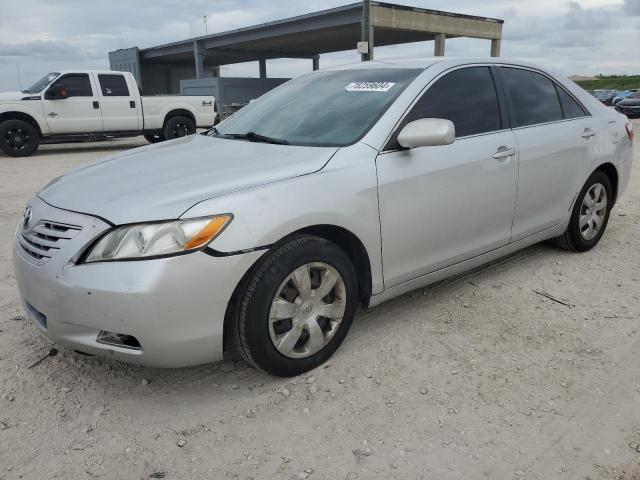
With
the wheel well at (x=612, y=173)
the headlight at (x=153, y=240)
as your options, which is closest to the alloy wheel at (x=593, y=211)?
the wheel well at (x=612, y=173)

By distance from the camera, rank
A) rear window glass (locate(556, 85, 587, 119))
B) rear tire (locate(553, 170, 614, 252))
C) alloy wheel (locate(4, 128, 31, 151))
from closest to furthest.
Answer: rear window glass (locate(556, 85, 587, 119)), rear tire (locate(553, 170, 614, 252)), alloy wheel (locate(4, 128, 31, 151))

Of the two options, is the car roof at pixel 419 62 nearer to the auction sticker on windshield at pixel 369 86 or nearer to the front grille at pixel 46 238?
the auction sticker on windshield at pixel 369 86

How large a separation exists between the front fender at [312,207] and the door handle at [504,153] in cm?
105

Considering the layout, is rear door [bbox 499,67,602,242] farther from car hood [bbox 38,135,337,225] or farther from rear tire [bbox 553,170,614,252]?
car hood [bbox 38,135,337,225]

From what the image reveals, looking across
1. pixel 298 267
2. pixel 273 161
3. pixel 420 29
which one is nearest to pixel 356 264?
pixel 298 267

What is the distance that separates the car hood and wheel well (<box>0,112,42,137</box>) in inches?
407

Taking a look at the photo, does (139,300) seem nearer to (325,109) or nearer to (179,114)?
(325,109)

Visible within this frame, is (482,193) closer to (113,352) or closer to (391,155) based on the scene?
→ (391,155)

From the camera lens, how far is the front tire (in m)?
2.55

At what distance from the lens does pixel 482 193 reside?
3.50 m

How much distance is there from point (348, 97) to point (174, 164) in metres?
1.15

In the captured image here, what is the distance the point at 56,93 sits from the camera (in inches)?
480

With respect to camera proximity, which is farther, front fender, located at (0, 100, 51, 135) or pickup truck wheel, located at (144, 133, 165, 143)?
pickup truck wheel, located at (144, 133, 165, 143)

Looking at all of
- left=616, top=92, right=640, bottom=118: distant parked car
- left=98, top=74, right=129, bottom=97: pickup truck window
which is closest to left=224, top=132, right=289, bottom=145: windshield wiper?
left=98, top=74, right=129, bottom=97: pickup truck window
